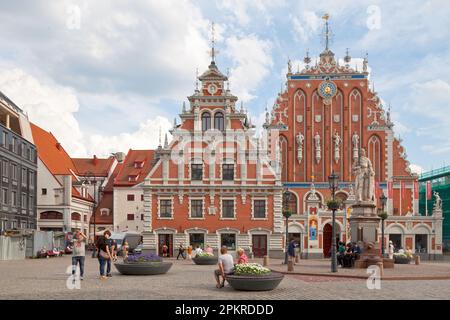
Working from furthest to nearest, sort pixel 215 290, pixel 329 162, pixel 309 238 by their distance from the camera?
pixel 329 162
pixel 309 238
pixel 215 290

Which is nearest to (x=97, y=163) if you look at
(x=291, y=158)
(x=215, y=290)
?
(x=291, y=158)

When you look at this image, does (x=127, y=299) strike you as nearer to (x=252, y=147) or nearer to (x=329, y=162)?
(x=252, y=147)

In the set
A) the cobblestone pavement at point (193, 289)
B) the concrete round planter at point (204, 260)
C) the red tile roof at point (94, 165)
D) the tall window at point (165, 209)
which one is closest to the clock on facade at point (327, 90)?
the tall window at point (165, 209)

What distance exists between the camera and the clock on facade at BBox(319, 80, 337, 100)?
202 ft

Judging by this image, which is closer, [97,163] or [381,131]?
[381,131]

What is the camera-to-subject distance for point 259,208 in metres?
51.5

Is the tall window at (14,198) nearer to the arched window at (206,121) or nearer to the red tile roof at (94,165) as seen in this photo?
the arched window at (206,121)

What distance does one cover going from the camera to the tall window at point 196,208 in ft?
170

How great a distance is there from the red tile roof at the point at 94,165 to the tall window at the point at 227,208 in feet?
112

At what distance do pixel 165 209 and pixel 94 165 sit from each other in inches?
1368

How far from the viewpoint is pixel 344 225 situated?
184 ft

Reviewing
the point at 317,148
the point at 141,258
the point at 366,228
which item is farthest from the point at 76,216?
the point at 141,258

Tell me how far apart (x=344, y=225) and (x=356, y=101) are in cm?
1363

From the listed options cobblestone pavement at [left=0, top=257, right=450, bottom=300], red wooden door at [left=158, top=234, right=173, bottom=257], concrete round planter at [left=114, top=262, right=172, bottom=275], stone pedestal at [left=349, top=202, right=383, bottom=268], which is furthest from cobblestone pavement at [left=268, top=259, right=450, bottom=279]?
red wooden door at [left=158, top=234, right=173, bottom=257]
